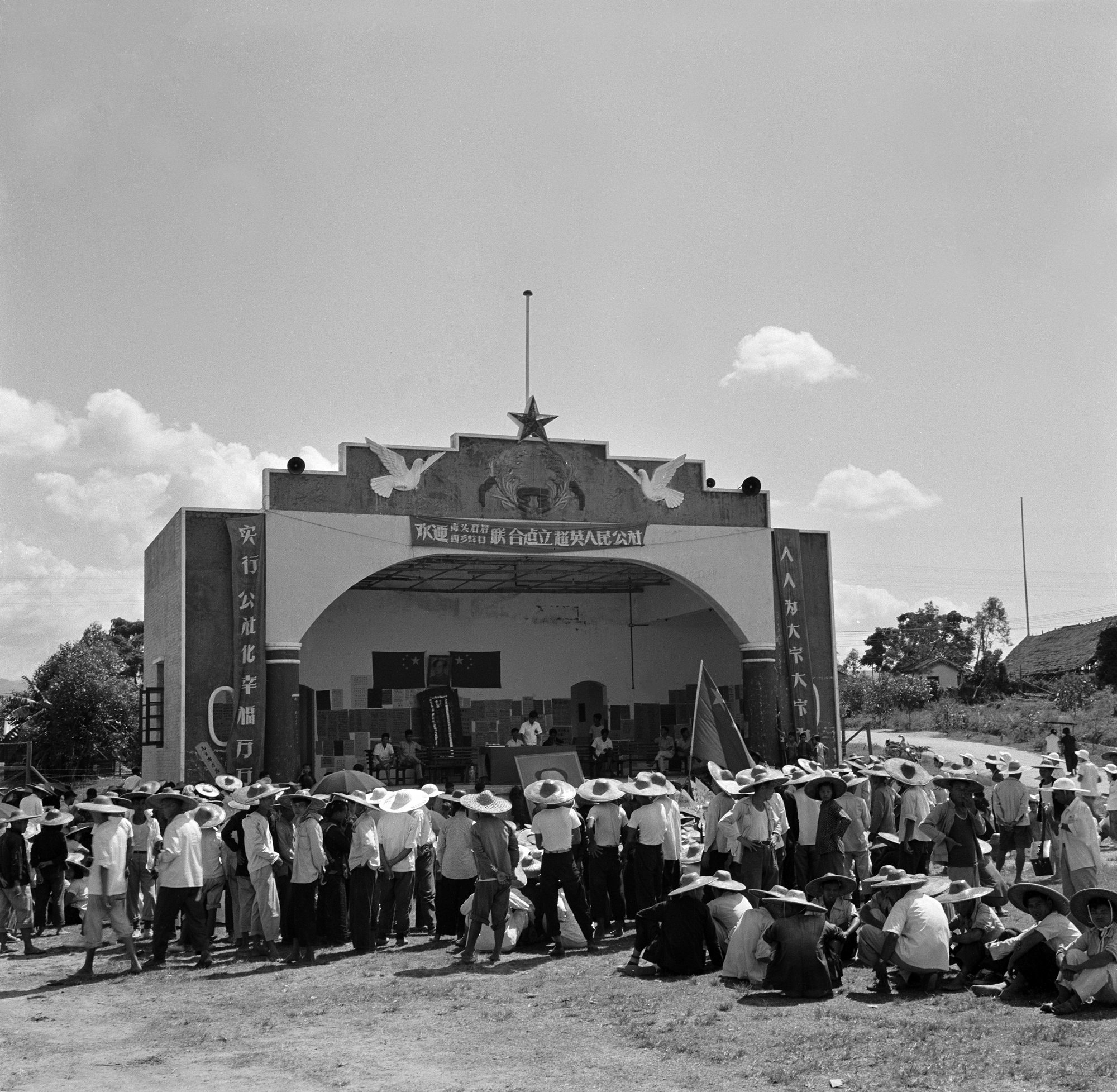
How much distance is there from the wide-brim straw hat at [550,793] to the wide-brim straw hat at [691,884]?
54.0 inches

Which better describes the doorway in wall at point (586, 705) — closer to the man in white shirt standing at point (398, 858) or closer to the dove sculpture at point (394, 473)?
the dove sculpture at point (394, 473)

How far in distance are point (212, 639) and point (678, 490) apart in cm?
877

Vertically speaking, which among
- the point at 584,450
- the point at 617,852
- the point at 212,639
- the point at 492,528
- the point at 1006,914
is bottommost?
the point at 1006,914

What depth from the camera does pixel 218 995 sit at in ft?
31.5

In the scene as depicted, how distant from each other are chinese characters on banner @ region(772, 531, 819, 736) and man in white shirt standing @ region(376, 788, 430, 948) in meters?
13.3

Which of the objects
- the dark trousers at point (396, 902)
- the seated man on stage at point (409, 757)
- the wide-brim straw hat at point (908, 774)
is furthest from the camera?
the seated man on stage at point (409, 757)

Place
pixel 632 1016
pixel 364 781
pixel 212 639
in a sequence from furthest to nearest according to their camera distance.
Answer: pixel 212 639 < pixel 364 781 < pixel 632 1016

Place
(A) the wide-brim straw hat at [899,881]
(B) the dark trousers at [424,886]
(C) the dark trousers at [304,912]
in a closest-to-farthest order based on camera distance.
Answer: (A) the wide-brim straw hat at [899,881] < (C) the dark trousers at [304,912] < (B) the dark trousers at [424,886]

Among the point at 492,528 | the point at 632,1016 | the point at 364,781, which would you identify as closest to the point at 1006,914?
Result: the point at 632,1016

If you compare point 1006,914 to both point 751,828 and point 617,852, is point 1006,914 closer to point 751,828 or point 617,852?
point 751,828

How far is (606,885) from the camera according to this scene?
38.3ft

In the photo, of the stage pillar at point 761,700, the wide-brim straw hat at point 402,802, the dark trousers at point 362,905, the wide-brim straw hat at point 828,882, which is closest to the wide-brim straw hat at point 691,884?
the wide-brim straw hat at point 828,882

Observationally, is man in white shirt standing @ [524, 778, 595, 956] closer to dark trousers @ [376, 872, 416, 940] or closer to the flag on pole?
dark trousers @ [376, 872, 416, 940]

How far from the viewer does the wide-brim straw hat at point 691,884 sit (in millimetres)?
9742
